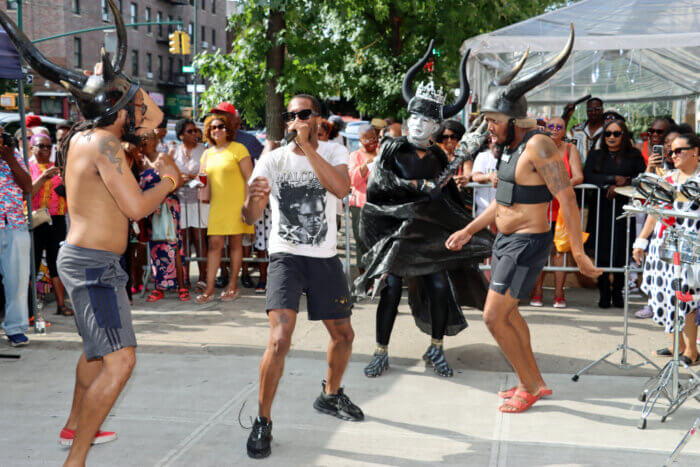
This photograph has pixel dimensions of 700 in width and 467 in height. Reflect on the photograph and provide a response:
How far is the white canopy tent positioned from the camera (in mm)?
8367

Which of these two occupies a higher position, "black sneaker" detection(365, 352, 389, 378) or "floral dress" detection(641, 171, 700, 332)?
"floral dress" detection(641, 171, 700, 332)

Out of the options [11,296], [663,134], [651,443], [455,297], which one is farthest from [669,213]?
[11,296]

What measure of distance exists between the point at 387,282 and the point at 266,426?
1981mm

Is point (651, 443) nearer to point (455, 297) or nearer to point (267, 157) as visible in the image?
point (455, 297)

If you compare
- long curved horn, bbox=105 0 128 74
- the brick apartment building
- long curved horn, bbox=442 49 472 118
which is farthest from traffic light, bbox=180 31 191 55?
long curved horn, bbox=105 0 128 74

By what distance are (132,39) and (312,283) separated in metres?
49.8

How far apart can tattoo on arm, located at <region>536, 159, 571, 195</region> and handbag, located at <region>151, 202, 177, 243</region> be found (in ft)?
15.6

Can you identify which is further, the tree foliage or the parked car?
the parked car

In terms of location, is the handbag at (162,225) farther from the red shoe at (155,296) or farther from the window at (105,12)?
the window at (105,12)

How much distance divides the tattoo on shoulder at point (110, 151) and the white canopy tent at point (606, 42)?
6.20m

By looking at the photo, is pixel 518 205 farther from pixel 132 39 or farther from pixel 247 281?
pixel 132 39

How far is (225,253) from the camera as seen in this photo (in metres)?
Result: 9.12

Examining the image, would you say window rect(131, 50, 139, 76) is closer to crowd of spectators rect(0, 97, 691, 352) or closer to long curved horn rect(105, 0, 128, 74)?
crowd of spectators rect(0, 97, 691, 352)

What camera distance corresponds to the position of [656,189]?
428 cm
